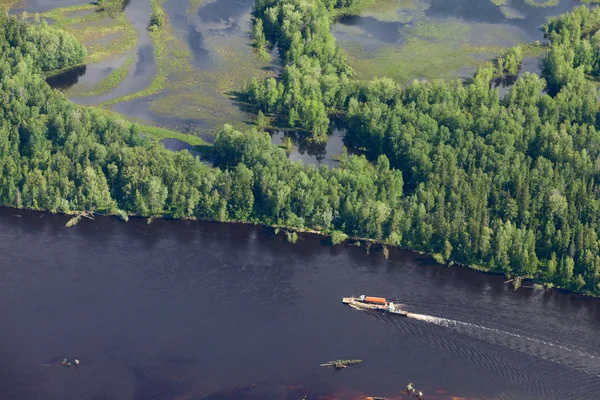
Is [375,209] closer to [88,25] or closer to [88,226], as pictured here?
[88,226]

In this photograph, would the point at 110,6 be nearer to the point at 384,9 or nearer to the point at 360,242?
the point at 384,9

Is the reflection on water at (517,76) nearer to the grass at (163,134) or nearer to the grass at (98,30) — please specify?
the grass at (163,134)

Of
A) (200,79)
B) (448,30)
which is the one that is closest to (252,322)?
(200,79)

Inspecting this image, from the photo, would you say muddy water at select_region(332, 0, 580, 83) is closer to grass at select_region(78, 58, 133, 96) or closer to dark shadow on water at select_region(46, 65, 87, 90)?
grass at select_region(78, 58, 133, 96)

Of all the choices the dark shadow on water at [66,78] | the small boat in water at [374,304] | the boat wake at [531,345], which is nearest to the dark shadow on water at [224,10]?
the dark shadow on water at [66,78]

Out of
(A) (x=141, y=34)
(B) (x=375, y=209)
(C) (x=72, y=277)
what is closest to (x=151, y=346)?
(C) (x=72, y=277)

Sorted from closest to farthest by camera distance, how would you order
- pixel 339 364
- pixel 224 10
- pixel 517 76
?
pixel 339 364 < pixel 517 76 < pixel 224 10
